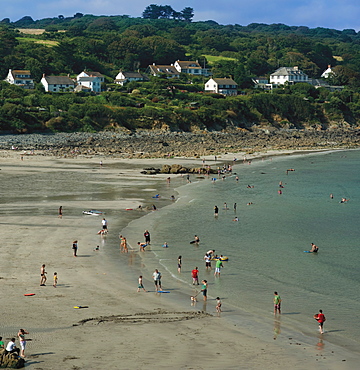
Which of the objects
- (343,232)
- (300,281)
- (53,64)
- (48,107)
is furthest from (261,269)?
(53,64)

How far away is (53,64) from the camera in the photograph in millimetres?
122000

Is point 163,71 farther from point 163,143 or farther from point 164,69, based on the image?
point 163,143

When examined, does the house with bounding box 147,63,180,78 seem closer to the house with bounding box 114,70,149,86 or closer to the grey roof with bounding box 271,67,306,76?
the house with bounding box 114,70,149,86

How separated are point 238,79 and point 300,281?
110m

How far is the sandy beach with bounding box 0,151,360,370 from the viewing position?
16047 millimetres

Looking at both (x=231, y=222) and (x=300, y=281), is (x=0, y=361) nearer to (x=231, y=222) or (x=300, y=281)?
(x=300, y=281)

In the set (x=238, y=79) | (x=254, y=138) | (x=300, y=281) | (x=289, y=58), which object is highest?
(x=289, y=58)

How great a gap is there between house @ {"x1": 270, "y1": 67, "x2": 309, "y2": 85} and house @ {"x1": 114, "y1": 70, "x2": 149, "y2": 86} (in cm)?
3668

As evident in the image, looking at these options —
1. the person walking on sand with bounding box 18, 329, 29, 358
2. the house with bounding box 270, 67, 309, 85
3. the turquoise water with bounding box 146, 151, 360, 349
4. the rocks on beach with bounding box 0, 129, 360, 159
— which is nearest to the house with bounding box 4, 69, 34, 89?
the rocks on beach with bounding box 0, 129, 360, 159

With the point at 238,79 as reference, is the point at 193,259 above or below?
below

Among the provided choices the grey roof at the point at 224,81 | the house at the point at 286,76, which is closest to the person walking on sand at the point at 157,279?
the grey roof at the point at 224,81

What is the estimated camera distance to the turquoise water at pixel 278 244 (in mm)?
21547

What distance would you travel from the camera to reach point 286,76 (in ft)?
467

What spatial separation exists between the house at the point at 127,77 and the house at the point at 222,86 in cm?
1402
